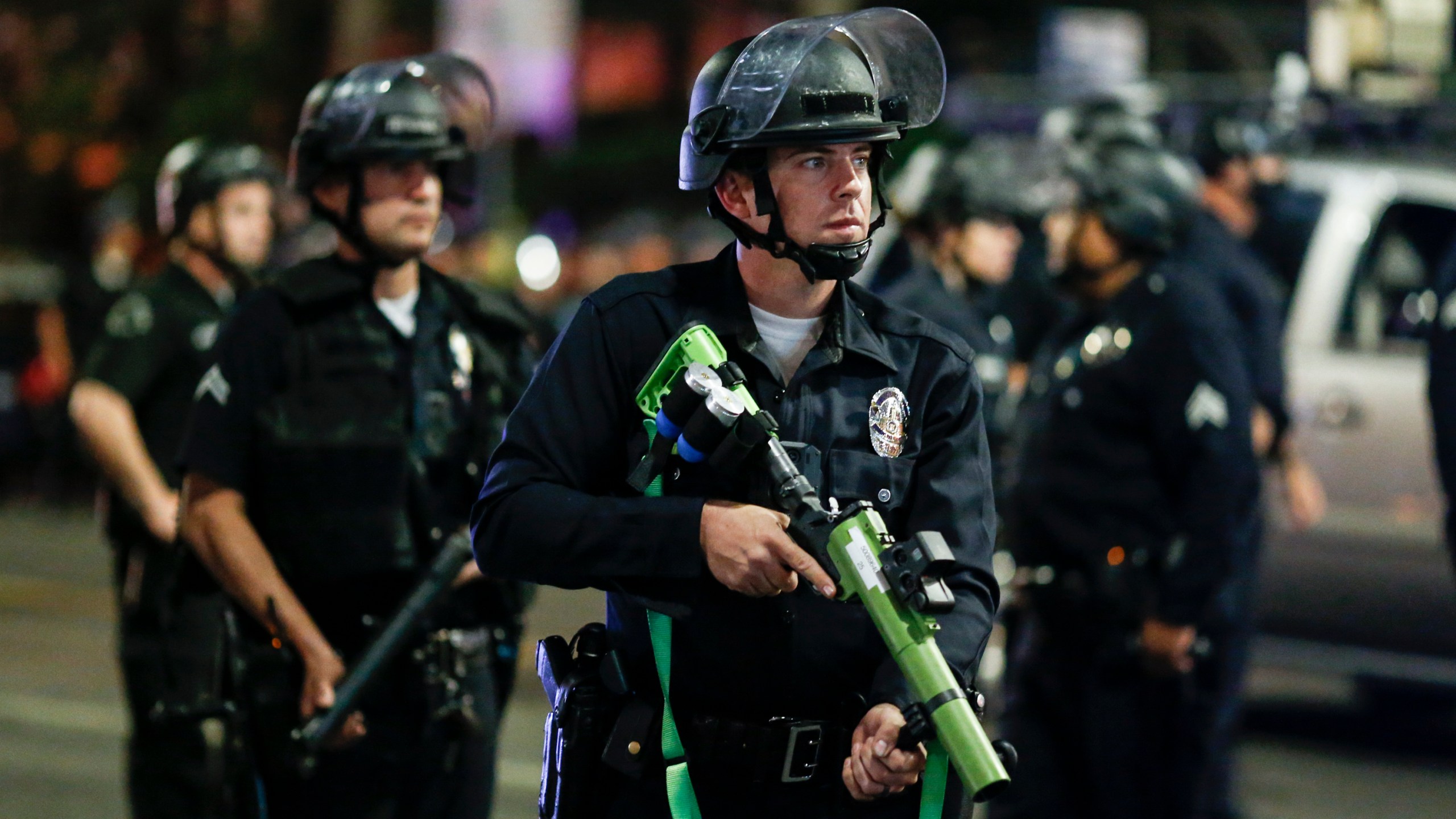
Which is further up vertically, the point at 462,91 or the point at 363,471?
the point at 462,91

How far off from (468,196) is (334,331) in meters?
0.68

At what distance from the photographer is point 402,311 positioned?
15.0 feet

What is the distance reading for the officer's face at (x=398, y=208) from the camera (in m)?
4.48

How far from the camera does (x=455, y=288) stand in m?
4.66

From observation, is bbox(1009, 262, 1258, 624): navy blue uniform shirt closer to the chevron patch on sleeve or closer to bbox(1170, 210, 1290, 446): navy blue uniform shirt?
bbox(1170, 210, 1290, 446): navy blue uniform shirt

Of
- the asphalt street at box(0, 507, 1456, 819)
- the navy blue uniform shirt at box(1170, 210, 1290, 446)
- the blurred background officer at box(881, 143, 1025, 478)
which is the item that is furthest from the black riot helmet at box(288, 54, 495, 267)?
the asphalt street at box(0, 507, 1456, 819)

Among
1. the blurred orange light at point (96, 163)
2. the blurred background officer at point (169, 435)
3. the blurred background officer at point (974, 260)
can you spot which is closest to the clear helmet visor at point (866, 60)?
the blurred background officer at point (169, 435)

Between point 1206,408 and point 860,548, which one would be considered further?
point 1206,408

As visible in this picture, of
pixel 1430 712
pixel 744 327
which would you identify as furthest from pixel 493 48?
pixel 744 327

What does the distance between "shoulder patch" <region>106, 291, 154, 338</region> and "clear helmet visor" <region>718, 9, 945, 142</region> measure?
2.83 metres

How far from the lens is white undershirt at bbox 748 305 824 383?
128 inches

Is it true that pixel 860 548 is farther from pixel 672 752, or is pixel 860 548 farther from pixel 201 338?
pixel 201 338

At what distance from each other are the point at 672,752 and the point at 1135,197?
10.2 ft

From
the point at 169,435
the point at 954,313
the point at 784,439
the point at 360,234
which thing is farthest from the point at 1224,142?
the point at 784,439
